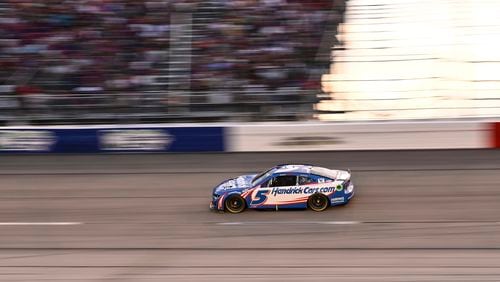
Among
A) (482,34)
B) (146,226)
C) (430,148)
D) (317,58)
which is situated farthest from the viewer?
(482,34)

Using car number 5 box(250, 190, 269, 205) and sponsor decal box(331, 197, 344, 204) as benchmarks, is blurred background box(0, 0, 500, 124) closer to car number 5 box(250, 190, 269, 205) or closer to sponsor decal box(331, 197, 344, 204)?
sponsor decal box(331, 197, 344, 204)

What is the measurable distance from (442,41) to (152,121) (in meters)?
7.08

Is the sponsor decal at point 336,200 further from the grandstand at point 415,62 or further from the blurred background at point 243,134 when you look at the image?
the grandstand at point 415,62

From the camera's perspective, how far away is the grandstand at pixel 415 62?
48.9ft

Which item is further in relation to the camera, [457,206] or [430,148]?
[430,148]

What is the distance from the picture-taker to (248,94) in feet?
52.0

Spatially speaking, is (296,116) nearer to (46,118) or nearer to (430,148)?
(430,148)

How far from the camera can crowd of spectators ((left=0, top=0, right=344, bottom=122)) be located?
16297mm

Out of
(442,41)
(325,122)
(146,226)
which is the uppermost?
(442,41)

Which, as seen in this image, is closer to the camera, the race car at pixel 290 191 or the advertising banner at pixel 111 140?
the race car at pixel 290 191

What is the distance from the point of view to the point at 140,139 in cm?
1482

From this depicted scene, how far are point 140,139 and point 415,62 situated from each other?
20.8 ft

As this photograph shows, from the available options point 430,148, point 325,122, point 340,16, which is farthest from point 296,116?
point 340,16

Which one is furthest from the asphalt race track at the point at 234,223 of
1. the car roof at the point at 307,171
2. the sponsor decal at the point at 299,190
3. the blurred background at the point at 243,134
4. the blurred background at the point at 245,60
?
the blurred background at the point at 245,60
